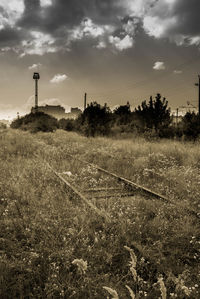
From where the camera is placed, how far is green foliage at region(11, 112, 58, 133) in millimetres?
28734

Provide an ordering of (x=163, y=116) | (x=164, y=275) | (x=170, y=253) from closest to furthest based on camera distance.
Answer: (x=164, y=275), (x=170, y=253), (x=163, y=116)

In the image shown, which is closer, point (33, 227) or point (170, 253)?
point (170, 253)

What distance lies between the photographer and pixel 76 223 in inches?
159

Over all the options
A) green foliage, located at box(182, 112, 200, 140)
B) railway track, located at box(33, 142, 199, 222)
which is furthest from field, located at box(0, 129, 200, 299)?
green foliage, located at box(182, 112, 200, 140)

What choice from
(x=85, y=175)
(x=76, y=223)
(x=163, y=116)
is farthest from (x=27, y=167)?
(x=163, y=116)

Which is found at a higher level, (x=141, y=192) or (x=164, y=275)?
(x=141, y=192)

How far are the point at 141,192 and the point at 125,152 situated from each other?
5467 millimetres

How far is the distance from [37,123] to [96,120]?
9.16 meters

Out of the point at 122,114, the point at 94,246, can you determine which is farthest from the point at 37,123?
the point at 94,246

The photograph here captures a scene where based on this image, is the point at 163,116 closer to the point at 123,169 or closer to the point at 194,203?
the point at 123,169

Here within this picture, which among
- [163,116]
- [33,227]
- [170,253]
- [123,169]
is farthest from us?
[163,116]

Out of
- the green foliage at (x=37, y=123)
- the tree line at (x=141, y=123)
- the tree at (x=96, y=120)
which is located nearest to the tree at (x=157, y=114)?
the tree line at (x=141, y=123)

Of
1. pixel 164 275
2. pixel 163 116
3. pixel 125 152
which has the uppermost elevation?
pixel 163 116

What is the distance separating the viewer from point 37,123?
97.6 feet
